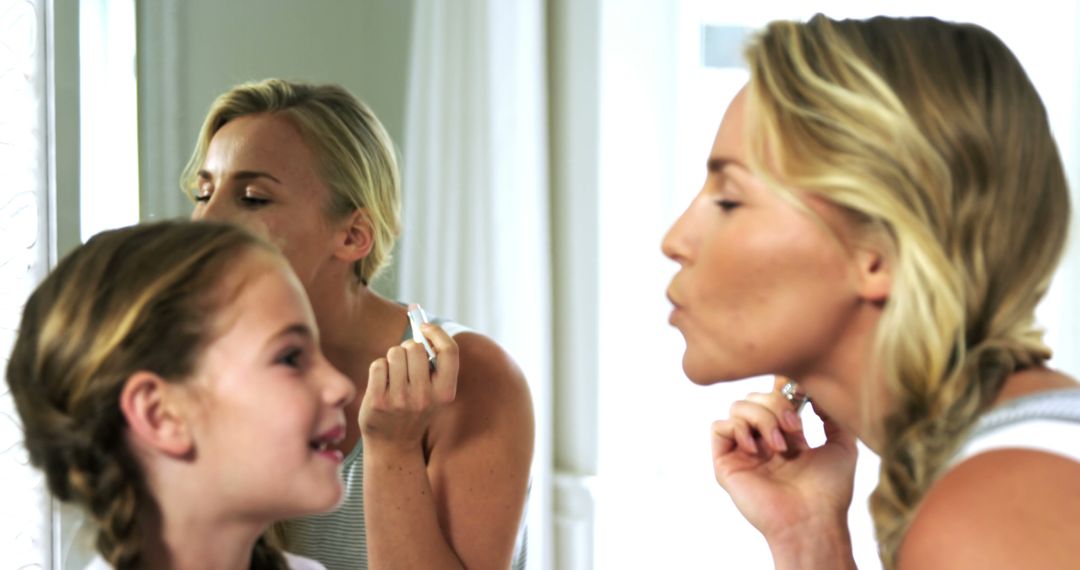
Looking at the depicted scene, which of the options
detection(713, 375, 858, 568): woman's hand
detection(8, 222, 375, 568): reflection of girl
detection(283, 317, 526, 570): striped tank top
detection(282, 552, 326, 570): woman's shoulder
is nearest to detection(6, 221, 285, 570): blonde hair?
detection(8, 222, 375, 568): reflection of girl

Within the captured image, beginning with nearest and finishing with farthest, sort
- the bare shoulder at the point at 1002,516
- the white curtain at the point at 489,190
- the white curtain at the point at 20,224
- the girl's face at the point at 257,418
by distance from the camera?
the bare shoulder at the point at 1002,516 < the girl's face at the point at 257,418 < the white curtain at the point at 20,224 < the white curtain at the point at 489,190

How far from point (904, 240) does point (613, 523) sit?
108cm

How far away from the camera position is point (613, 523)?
1658 millimetres

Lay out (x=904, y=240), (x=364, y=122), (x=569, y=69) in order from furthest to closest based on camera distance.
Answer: (x=569, y=69) < (x=364, y=122) < (x=904, y=240)

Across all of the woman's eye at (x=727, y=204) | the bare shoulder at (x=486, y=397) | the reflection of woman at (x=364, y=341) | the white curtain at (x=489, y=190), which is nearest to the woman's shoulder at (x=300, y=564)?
the reflection of woman at (x=364, y=341)

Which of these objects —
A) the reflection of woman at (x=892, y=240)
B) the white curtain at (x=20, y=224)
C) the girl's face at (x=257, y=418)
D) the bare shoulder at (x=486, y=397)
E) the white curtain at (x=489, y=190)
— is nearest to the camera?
the reflection of woman at (x=892, y=240)

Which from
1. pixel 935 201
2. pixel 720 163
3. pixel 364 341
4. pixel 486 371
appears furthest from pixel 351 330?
pixel 935 201

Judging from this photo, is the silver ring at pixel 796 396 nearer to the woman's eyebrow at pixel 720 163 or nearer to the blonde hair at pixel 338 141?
the woman's eyebrow at pixel 720 163

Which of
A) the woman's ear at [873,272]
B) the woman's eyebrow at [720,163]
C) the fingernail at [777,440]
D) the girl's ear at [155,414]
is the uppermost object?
the woman's eyebrow at [720,163]

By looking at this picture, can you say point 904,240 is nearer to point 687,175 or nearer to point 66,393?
point 66,393

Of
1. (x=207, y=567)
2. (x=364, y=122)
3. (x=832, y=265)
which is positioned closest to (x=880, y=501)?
(x=832, y=265)

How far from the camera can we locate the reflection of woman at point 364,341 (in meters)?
0.97

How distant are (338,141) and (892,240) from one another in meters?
0.61

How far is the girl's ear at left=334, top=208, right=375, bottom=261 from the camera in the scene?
1114 mm
